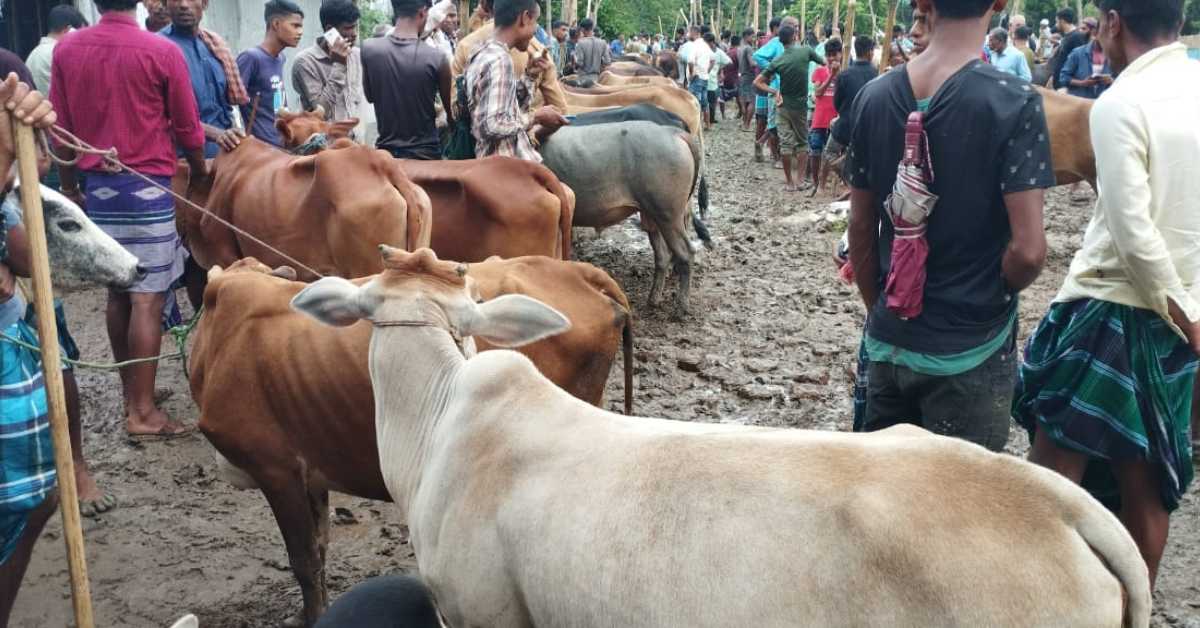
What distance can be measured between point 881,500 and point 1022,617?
0.30 meters

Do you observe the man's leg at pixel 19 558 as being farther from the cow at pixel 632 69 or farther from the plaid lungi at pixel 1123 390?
the cow at pixel 632 69

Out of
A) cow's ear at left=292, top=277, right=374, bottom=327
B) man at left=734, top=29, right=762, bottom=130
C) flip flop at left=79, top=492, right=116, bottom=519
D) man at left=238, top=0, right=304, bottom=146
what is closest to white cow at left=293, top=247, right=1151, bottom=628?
cow's ear at left=292, top=277, right=374, bottom=327

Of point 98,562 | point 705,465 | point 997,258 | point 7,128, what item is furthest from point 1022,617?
point 98,562

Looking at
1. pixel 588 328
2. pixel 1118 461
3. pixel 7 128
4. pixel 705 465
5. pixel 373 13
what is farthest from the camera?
pixel 373 13

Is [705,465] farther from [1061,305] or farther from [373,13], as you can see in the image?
[373,13]

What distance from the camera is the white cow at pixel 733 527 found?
180 cm

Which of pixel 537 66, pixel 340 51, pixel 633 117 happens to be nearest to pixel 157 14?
pixel 340 51

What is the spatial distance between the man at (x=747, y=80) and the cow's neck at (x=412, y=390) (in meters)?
18.1

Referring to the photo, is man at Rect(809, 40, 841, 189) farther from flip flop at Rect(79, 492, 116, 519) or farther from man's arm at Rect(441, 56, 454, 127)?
flip flop at Rect(79, 492, 116, 519)

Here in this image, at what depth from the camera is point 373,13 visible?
885 inches

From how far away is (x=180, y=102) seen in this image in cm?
515

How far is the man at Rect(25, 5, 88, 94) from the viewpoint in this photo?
7.45 meters

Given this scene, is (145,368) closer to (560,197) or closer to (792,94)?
(560,197)

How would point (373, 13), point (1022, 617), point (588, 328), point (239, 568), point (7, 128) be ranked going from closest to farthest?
point (1022, 617) < point (7, 128) < point (588, 328) < point (239, 568) < point (373, 13)
